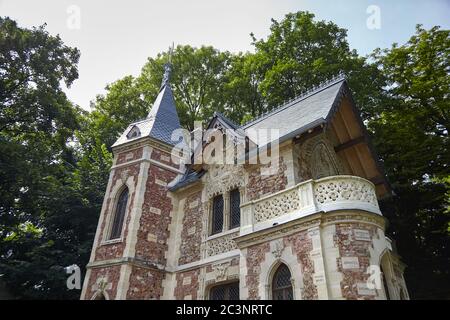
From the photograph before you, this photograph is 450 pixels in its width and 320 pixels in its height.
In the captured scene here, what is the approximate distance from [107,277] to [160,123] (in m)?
7.44

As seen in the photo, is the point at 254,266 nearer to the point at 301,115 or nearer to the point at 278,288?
the point at 278,288

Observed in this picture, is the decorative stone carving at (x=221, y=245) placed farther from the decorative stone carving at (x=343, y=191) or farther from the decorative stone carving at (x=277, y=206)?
the decorative stone carving at (x=343, y=191)

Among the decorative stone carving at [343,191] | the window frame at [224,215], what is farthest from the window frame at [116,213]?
the decorative stone carving at [343,191]

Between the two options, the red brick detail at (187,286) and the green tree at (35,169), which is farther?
the green tree at (35,169)

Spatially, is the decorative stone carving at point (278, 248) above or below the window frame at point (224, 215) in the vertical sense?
below

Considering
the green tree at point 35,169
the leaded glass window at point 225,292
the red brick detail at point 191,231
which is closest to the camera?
the leaded glass window at point 225,292

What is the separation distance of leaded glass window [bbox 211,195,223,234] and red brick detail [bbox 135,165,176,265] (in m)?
2.12

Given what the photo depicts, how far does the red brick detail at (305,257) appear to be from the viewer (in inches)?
323

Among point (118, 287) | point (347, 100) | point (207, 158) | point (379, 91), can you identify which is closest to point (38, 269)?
point (118, 287)

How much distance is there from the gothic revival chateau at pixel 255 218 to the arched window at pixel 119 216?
0.05 meters

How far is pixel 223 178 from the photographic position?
13.0 m

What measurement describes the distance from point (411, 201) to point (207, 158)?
1134 cm

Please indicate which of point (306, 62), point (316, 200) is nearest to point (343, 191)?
point (316, 200)

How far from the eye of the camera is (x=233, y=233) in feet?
37.5
